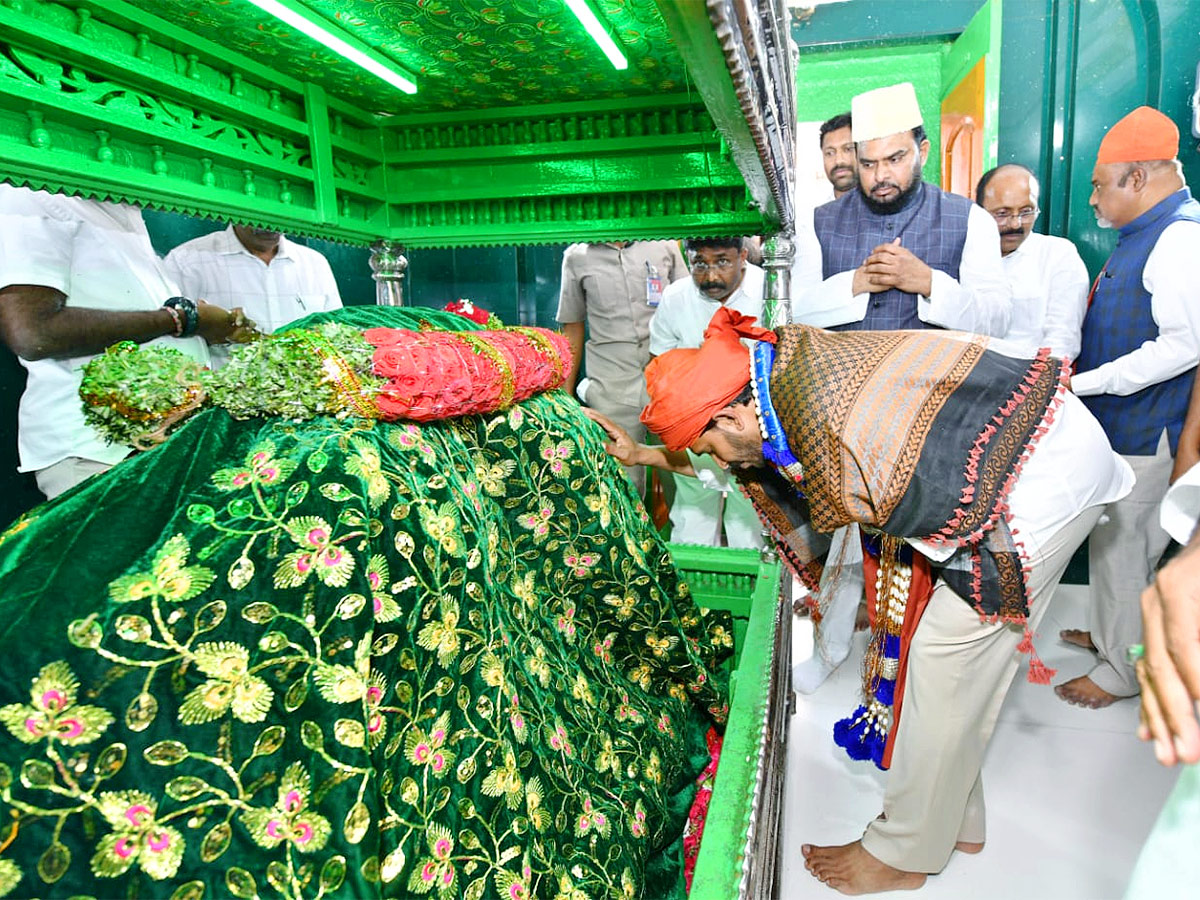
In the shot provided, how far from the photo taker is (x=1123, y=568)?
258 centimetres

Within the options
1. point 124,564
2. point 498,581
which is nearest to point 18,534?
point 124,564

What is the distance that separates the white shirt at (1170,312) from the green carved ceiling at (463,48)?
200 centimetres

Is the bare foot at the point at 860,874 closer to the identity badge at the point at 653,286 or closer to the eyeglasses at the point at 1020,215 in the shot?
the identity badge at the point at 653,286

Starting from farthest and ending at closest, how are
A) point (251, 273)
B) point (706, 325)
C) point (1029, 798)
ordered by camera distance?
1. point (706, 325)
2. point (1029, 798)
3. point (251, 273)

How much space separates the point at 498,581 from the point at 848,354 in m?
0.86

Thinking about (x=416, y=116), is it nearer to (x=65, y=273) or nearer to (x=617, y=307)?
(x=65, y=273)

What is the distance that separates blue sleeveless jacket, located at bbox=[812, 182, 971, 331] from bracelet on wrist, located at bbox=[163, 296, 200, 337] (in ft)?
6.30

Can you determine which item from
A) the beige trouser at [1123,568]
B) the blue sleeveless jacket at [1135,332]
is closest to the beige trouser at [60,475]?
the beige trouser at [1123,568]

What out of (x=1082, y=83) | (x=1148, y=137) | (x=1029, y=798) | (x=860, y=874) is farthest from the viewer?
(x=1082, y=83)

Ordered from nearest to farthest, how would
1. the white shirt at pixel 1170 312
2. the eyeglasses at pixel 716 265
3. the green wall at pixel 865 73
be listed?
the white shirt at pixel 1170 312 → the eyeglasses at pixel 716 265 → the green wall at pixel 865 73

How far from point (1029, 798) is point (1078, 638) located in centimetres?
126

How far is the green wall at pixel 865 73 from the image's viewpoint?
397cm

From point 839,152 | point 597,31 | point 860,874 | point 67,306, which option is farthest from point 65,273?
point 839,152

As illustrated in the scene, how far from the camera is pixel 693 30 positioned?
0.71m
